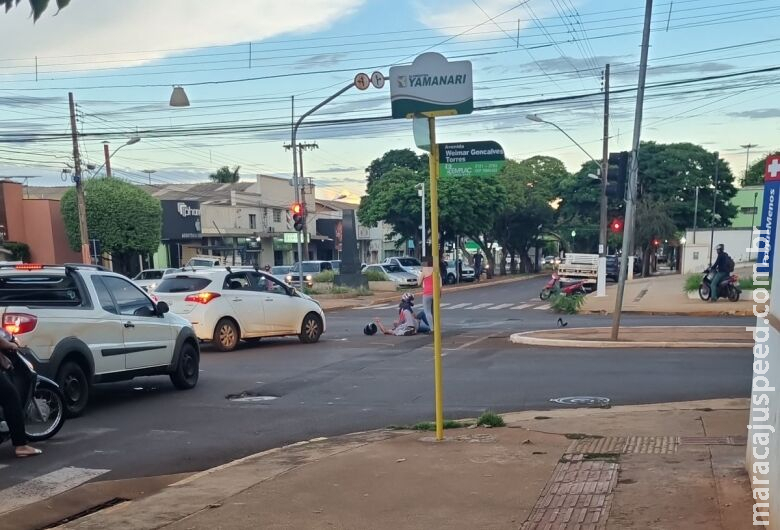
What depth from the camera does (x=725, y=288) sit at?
2444cm

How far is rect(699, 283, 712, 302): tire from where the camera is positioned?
25297mm

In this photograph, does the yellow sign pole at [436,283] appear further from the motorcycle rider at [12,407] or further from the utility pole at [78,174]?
the utility pole at [78,174]

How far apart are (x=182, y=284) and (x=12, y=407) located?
27.5 feet

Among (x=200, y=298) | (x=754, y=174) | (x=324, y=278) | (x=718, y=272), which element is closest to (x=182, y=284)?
(x=200, y=298)

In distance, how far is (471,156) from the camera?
7.64 m

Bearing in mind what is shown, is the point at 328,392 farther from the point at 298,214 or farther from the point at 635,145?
the point at 298,214

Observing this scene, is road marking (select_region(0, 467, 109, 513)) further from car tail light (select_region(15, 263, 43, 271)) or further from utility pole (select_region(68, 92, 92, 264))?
utility pole (select_region(68, 92, 92, 264))

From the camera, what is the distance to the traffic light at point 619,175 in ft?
49.1

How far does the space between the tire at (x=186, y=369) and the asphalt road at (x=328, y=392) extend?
8.0 inches

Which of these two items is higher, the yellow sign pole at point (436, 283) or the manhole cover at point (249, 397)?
the yellow sign pole at point (436, 283)

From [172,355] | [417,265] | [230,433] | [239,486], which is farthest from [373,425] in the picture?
[417,265]

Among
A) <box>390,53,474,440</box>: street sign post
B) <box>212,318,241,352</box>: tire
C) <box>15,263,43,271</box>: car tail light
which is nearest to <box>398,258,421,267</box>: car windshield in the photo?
<box>212,318,241,352</box>: tire

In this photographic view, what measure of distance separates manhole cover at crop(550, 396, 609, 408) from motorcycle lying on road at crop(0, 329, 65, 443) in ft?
19.6

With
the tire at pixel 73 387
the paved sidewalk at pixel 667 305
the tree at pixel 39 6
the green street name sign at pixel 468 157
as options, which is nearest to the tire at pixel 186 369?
the tire at pixel 73 387
